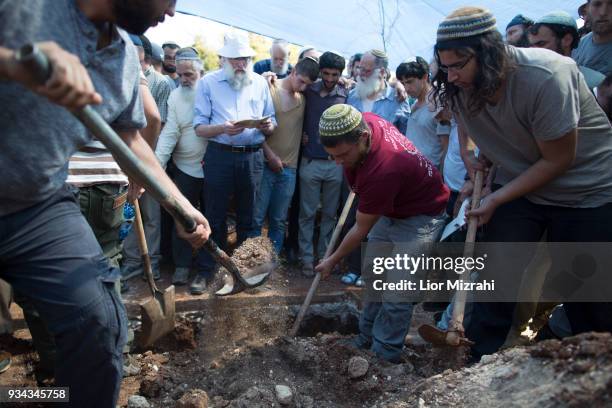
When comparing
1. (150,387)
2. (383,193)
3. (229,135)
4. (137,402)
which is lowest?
(150,387)

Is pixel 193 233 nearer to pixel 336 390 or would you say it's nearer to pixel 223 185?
pixel 336 390

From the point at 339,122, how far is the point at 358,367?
1.68 m

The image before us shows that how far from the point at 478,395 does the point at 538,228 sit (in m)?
1.47

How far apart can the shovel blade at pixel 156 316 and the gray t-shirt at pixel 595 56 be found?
373 centimetres

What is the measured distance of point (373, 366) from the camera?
388 cm

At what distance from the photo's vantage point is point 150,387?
372 cm

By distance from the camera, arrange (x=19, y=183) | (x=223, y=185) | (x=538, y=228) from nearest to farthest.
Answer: (x=19, y=183) < (x=538, y=228) < (x=223, y=185)

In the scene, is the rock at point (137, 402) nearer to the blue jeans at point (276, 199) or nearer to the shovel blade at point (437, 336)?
the shovel blade at point (437, 336)

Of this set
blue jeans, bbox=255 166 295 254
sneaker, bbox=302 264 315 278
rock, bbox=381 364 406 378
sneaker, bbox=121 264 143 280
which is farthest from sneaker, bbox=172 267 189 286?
rock, bbox=381 364 406 378

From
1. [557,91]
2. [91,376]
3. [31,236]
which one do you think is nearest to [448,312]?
[557,91]

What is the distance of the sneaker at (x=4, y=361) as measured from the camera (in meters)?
3.87

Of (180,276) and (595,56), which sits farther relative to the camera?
(180,276)

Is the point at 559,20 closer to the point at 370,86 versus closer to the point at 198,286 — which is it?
the point at 370,86

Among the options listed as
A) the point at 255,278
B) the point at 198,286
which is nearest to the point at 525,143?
the point at 255,278
